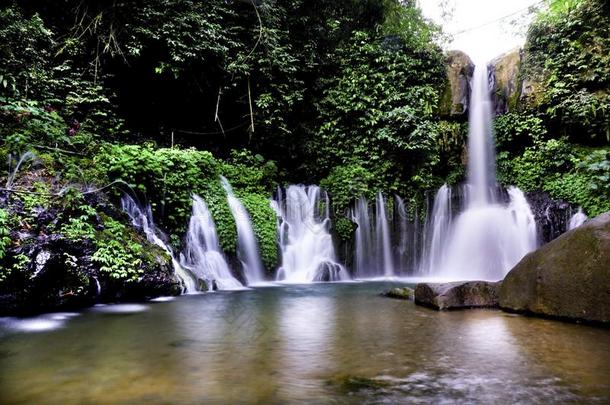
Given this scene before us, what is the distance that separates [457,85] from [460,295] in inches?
426

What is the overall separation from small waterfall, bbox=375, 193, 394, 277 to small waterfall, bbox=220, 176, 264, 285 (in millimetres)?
3838

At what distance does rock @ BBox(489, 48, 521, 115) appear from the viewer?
14.0 m

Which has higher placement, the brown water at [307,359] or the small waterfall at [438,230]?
the small waterfall at [438,230]

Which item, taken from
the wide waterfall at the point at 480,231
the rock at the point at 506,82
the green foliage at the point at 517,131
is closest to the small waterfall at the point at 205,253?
the wide waterfall at the point at 480,231

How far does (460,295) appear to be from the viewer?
582 centimetres

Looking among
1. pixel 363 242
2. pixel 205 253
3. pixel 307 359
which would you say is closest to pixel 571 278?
pixel 307 359

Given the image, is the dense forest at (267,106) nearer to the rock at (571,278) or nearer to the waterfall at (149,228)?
the waterfall at (149,228)

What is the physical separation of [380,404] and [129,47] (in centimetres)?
1176

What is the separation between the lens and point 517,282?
547cm

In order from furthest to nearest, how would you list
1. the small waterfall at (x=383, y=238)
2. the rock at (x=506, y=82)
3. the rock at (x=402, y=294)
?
the rock at (x=506, y=82) → the small waterfall at (x=383, y=238) → the rock at (x=402, y=294)

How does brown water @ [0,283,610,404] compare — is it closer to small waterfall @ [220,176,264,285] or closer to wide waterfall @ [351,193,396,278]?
small waterfall @ [220,176,264,285]

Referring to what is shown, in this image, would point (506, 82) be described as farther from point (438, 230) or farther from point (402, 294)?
point (402, 294)

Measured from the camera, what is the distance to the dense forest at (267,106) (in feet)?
28.0

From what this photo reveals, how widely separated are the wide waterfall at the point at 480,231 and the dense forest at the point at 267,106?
61cm
